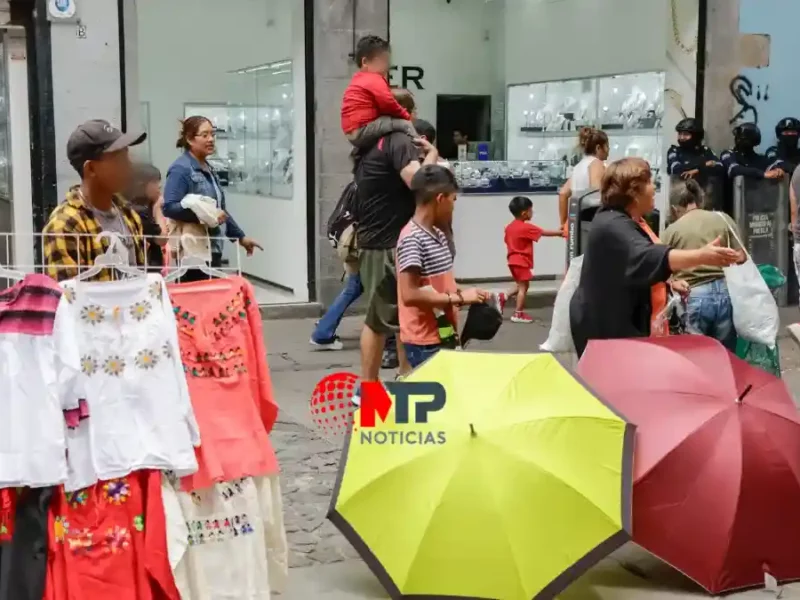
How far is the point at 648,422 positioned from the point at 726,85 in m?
7.49

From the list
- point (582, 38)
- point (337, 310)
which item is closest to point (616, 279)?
point (337, 310)


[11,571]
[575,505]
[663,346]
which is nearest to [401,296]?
[663,346]

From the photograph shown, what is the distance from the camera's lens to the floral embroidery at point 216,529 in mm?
3342

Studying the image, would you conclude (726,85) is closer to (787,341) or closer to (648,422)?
(787,341)

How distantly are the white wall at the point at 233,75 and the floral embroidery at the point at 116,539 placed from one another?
6.50 m

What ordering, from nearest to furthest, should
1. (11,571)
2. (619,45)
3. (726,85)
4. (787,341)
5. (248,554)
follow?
(11,571), (248,554), (787,341), (726,85), (619,45)

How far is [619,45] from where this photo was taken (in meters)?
12.4

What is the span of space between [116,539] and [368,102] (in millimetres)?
3426

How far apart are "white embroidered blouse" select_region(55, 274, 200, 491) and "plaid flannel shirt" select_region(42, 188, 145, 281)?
0.23m

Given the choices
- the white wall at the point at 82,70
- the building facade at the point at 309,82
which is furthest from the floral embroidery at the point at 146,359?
the white wall at the point at 82,70

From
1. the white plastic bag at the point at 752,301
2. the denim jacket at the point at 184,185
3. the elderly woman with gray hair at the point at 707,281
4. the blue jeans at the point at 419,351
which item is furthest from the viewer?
the denim jacket at the point at 184,185

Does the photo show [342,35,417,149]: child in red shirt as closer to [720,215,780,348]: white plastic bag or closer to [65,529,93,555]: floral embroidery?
[720,215,780,348]: white plastic bag

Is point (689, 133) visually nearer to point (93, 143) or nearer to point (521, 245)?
point (521, 245)

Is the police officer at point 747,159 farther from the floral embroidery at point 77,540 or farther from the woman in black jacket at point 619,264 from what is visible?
the floral embroidery at point 77,540
